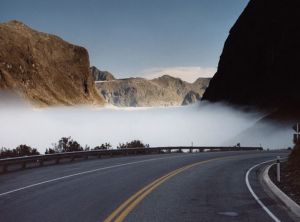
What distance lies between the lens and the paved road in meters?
10.2

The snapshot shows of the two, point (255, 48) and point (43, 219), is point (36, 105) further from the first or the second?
point (43, 219)

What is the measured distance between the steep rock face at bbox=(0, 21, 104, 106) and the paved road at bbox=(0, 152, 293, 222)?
122 m

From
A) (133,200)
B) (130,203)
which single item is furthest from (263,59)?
(130,203)

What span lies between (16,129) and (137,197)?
142 meters

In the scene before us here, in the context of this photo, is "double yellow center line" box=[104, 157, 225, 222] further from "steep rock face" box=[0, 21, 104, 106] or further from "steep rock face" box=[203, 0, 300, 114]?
"steep rock face" box=[0, 21, 104, 106]

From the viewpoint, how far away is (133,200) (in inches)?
484

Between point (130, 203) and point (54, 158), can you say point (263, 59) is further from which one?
point (130, 203)

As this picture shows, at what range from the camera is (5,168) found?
2123 cm

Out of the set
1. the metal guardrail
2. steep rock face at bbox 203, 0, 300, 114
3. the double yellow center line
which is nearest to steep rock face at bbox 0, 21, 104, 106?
steep rock face at bbox 203, 0, 300, 114

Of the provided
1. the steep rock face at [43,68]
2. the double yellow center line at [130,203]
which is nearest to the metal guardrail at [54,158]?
the double yellow center line at [130,203]

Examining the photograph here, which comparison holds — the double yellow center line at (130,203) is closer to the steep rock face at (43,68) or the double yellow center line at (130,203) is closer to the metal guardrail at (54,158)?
the metal guardrail at (54,158)

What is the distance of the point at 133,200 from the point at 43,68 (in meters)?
153

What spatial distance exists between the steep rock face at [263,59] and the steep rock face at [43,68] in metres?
58.9

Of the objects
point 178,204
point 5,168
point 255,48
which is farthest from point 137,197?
point 255,48
